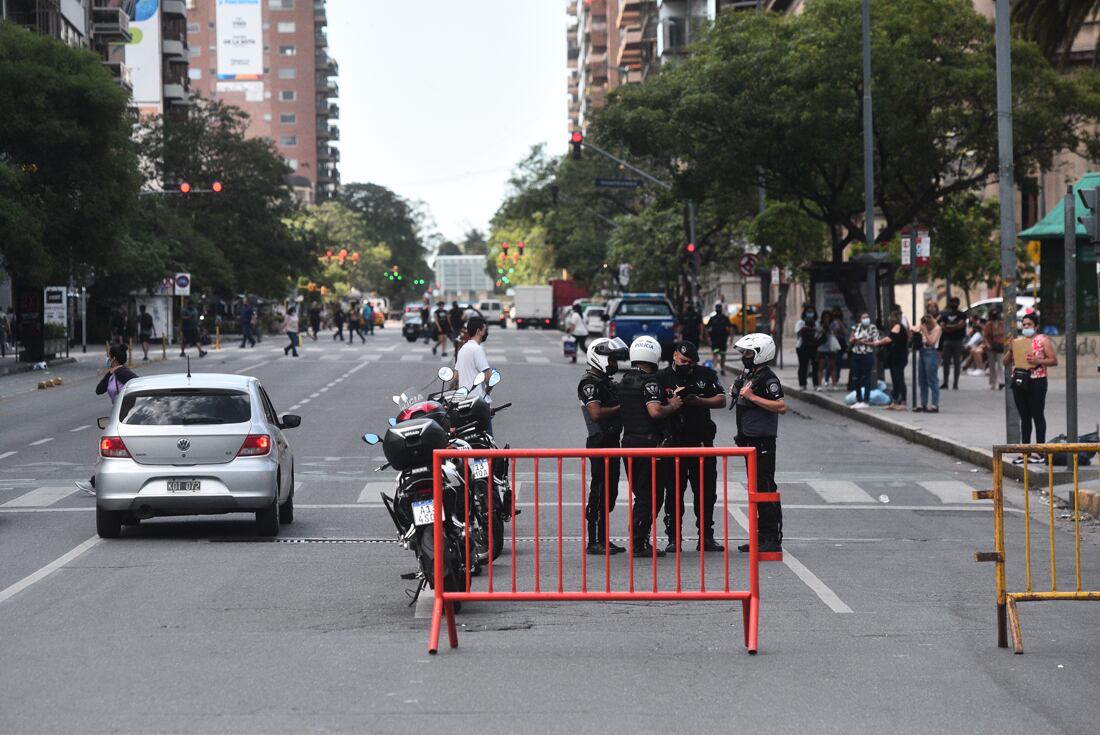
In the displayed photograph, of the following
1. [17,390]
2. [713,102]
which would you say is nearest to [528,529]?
[713,102]

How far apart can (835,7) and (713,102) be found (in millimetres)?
3134

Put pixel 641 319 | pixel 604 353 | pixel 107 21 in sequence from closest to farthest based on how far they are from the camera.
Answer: pixel 604 353, pixel 641 319, pixel 107 21

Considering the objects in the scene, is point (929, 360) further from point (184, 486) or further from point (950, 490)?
point (184, 486)

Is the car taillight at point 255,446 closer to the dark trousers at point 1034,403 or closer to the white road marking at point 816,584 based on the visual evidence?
the white road marking at point 816,584

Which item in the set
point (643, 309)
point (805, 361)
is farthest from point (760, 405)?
point (643, 309)

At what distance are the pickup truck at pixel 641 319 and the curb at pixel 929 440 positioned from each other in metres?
13.2

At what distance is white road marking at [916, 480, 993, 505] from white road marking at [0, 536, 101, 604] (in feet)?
28.6

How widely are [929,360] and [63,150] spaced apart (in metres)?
27.9

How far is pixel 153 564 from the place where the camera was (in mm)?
12969

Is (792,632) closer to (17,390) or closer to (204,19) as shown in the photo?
(17,390)

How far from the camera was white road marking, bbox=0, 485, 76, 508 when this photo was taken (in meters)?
17.6

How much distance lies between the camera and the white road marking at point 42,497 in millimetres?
17594

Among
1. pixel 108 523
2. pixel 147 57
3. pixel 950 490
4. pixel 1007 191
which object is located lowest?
pixel 950 490

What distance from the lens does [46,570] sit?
1266 cm
